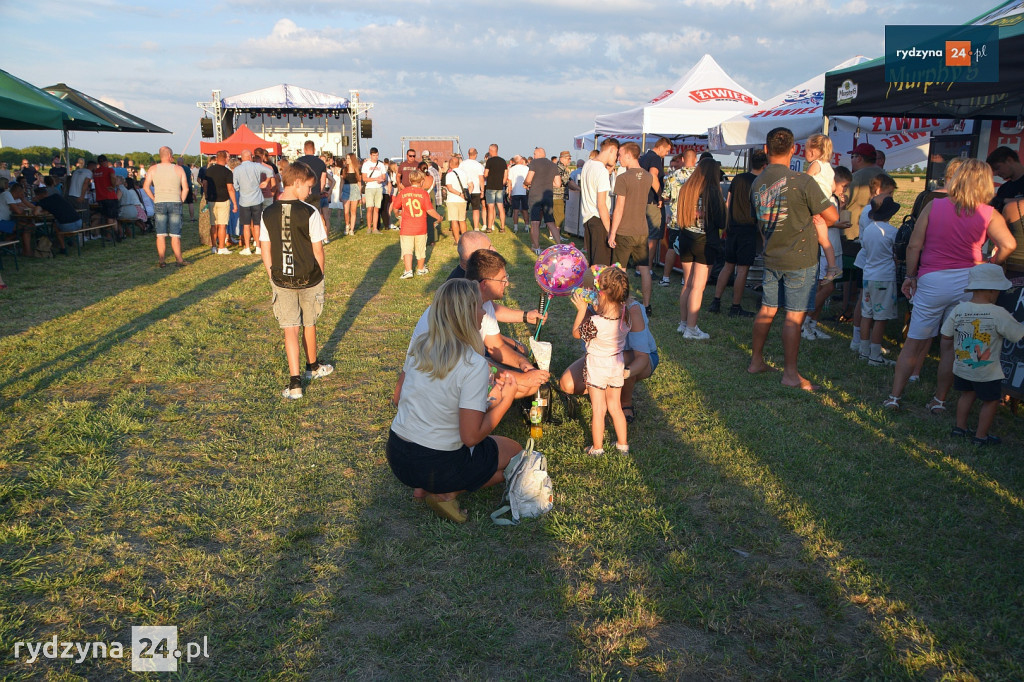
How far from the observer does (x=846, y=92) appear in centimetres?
736

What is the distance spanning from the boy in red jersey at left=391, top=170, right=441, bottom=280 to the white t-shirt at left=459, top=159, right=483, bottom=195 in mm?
3999

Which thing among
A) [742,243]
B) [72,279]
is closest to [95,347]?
[72,279]

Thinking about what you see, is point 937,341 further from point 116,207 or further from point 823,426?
point 116,207

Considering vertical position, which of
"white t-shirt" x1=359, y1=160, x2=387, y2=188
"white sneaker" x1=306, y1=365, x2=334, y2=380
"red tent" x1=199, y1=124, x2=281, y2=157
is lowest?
"white sneaker" x1=306, y1=365, x2=334, y2=380

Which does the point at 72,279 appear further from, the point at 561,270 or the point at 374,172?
the point at 561,270

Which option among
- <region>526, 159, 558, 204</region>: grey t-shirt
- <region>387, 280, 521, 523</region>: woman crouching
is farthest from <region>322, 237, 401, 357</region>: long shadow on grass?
<region>387, 280, 521, 523</region>: woman crouching

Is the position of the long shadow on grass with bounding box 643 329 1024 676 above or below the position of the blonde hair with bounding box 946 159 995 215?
below

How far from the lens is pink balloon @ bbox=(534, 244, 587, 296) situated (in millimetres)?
4641

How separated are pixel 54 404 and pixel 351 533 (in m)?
3.23

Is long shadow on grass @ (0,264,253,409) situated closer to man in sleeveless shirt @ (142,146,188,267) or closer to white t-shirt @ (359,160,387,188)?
man in sleeveless shirt @ (142,146,188,267)

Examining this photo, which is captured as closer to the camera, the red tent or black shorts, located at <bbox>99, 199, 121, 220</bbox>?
black shorts, located at <bbox>99, 199, 121, 220</bbox>

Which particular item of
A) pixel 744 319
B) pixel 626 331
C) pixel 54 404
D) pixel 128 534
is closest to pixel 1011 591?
pixel 626 331

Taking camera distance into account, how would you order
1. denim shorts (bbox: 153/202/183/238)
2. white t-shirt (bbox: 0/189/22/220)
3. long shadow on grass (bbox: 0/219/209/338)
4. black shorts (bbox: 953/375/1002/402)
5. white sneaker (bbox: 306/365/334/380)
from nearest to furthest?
black shorts (bbox: 953/375/1002/402) → white sneaker (bbox: 306/365/334/380) → long shadow on grass (bbox: 0/219/209/338) → denim shorts (bbox: 153/202/183/238) → white t-shirt (bbox: 0/189/22/220)

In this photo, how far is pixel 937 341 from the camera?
6.86 metres
